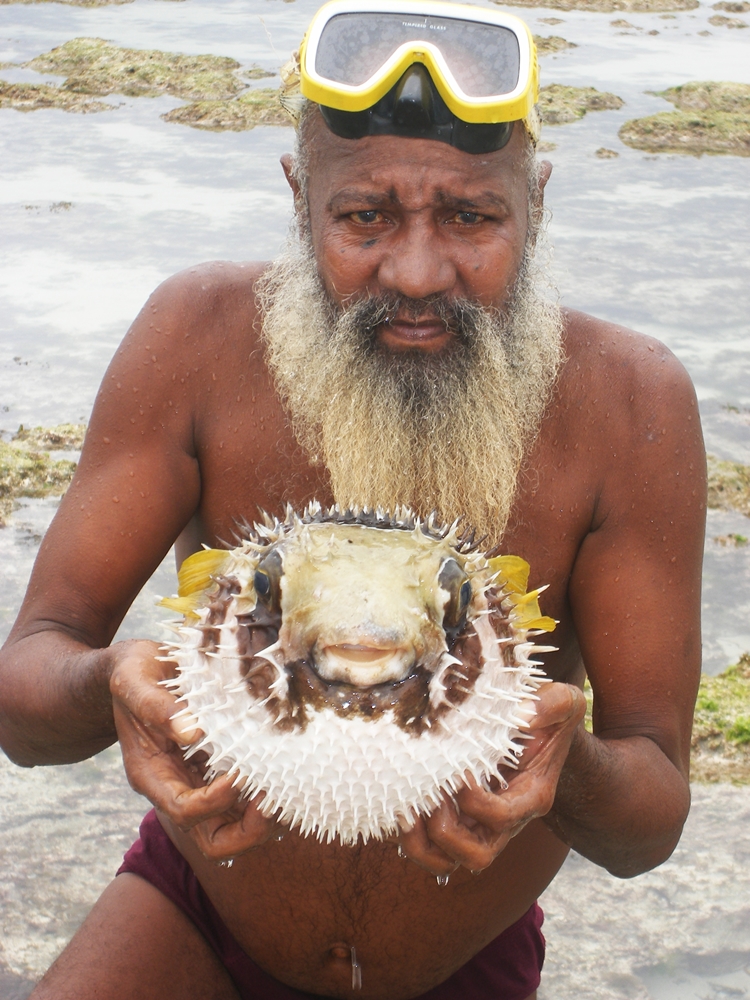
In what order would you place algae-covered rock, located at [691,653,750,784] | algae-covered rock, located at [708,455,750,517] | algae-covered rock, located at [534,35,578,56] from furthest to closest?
algae-covered rock, located at [534,35,578,56] < algae-covered rock, located at [708,455,750,517] < algae-covered rock, located at [691,653,750,784]

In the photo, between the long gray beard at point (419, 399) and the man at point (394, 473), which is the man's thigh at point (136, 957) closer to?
the man at point (394, 473)

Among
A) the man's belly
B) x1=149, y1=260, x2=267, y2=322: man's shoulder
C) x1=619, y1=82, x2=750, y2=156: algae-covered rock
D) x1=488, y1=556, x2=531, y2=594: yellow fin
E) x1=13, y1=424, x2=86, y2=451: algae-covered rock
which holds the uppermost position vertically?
x1=149, y1=260, x2=267, y2=322: man's shoulder

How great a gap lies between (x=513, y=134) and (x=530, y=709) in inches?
58.9

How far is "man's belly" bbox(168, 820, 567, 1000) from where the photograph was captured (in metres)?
2.51

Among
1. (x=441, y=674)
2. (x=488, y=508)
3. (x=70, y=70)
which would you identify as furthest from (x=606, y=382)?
(x=70, y=70)

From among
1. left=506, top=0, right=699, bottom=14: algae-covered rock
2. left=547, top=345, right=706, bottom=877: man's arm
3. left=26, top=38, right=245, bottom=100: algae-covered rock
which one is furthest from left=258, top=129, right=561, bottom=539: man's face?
left=506, top=0, right=699, bottom=14: algae-covered rock

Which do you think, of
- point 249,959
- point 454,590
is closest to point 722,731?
point 249,959

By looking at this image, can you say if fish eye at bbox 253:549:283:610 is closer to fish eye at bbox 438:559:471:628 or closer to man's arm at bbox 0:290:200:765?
fish eye at bbox 438:559:471:628

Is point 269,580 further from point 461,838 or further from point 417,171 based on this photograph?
point 417,171

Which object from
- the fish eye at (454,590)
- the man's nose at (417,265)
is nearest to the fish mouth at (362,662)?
the fish eye at (454,590)

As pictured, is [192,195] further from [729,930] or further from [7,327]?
[729,930]

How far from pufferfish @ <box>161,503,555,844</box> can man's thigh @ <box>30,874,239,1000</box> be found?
103 cm

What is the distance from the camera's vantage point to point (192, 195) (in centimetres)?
932

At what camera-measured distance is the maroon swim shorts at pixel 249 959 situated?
9.02 ft
